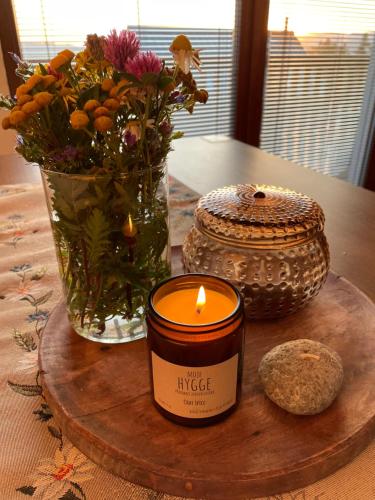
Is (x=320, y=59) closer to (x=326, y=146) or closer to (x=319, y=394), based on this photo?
(x=326, y=146)

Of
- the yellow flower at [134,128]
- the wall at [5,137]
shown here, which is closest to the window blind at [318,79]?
the wall at [5,137]

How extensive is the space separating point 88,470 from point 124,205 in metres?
0.22

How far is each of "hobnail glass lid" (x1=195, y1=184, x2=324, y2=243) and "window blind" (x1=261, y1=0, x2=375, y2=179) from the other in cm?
190

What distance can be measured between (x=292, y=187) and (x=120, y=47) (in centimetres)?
70

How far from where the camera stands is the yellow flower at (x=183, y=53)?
0.33 meters

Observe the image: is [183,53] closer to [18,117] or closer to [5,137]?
[18,117]

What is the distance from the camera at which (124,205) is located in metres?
0.38

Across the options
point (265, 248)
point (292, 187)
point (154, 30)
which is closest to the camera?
point (265, 248)

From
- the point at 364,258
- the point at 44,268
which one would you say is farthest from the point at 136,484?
the point at 364,258

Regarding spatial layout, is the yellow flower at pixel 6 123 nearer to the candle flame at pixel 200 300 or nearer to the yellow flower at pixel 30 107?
the yellow flower at pixel 30 107

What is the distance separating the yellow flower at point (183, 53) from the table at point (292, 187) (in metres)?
0.32

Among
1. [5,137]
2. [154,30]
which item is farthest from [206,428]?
[154,30]

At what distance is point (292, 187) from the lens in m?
0.97

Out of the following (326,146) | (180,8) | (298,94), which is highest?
(180,8)
